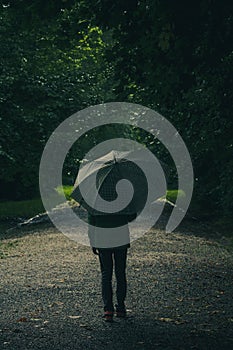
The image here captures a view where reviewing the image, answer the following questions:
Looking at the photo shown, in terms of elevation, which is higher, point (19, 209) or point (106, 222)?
point (106, 222)

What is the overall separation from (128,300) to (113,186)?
8.99 ft

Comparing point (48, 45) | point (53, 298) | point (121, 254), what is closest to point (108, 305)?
point (121, 254)

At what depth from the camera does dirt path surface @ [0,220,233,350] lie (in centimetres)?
898

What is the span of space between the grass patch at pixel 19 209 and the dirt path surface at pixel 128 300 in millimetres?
13822

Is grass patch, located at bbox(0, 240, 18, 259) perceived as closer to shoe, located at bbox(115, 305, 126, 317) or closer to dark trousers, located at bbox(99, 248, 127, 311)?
shoe, located at bbox(115, 305, 126, 317)

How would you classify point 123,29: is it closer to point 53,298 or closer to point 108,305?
point 108,305

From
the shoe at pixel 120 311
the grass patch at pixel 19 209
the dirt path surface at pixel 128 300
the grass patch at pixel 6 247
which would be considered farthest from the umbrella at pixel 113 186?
the grass patch at pixel 19 209

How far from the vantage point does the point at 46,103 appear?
32.8 metres

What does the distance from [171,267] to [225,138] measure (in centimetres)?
295

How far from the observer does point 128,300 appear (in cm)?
1232

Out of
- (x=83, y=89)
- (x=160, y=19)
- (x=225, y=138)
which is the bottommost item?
(x=225, y=138)

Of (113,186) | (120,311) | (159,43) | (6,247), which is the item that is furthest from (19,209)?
(159,43)

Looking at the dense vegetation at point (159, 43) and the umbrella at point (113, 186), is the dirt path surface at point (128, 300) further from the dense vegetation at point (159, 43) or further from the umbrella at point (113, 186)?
the dense vegetation at point (159, 43)

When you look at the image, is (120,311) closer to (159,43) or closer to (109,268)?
(109,268)
